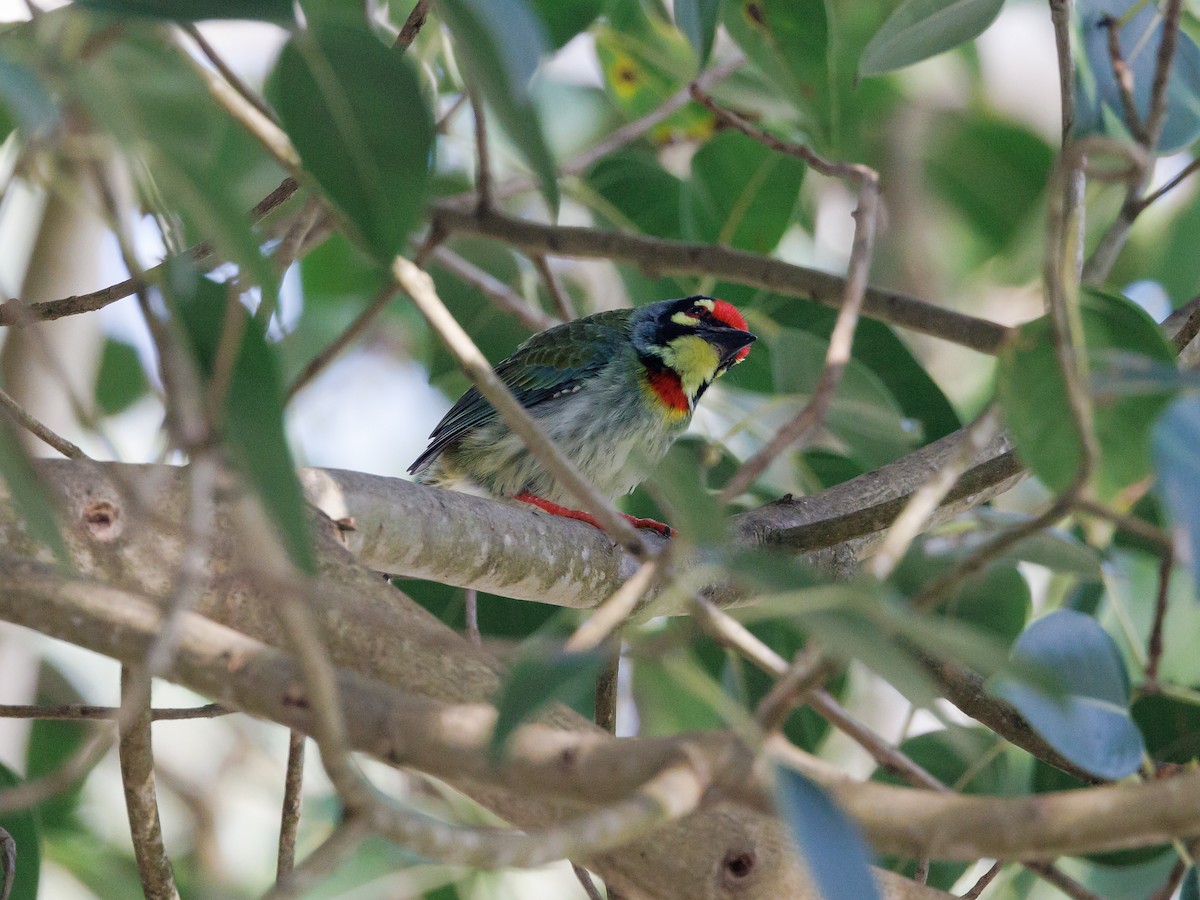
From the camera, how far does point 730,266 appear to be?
180 centimetres

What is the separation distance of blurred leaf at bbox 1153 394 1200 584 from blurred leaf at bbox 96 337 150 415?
14.1 ft

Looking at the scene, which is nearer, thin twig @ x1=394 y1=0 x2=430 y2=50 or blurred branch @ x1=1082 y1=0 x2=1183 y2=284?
blurred branch @ x1=1082 y1=0 x2=1183 y2=284

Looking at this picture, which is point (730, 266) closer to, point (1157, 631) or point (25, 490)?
point (1157, 631)

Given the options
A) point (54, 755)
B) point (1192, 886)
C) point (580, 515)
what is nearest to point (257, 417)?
point (1192, 886)

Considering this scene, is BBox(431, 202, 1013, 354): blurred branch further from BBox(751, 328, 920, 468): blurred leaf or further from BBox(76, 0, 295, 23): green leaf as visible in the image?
BBox(76, 0, 295, 23): green leaf

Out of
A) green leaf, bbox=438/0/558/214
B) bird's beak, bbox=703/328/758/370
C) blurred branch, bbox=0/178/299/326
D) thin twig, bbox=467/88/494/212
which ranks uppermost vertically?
bird's beak, bbox=703/328/758/370

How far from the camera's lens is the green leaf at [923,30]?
2.24 meters

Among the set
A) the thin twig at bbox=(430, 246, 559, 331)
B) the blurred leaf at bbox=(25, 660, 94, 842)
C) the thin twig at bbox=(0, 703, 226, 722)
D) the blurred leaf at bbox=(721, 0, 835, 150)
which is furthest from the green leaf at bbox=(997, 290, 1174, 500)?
the blurred leaf at bbox=(25, 660, 94, 842)

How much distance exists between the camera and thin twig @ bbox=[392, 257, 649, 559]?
1.38 m

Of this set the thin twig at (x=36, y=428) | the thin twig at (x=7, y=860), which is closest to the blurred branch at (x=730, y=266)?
the thin twig at (x=36, y=428)

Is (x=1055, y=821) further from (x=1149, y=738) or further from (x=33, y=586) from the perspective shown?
(x=1149, y=738)

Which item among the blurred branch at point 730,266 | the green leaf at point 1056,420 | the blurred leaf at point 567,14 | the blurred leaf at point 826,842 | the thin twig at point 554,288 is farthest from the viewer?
the thin twig at point 554,288

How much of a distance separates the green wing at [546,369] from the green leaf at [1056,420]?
3005 millimetres

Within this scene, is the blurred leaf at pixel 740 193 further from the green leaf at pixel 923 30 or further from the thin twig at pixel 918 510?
the thin twig at pixel 918 510
